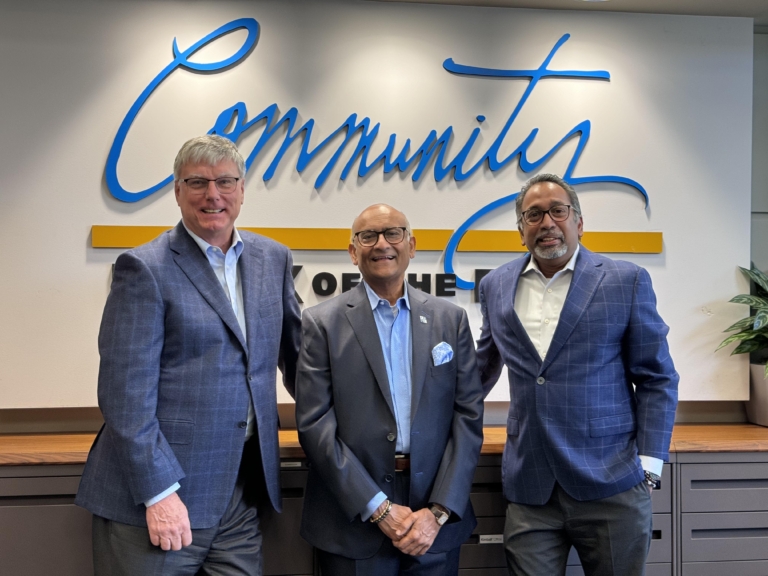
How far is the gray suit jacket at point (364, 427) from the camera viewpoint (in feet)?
7.32

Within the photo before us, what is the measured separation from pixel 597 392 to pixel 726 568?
4.71 feet

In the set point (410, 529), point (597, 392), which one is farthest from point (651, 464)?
point (410, 529)

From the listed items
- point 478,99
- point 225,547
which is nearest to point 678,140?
point 478,99

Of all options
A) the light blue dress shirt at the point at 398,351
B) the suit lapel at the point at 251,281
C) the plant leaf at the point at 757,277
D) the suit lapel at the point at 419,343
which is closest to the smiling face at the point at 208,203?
the suit lapel at the point at 251,281

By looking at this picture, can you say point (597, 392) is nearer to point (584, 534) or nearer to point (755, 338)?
point (584, 534)

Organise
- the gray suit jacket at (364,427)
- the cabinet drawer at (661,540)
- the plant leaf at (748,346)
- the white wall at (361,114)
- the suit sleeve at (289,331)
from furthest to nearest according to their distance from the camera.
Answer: the plant leaf at (748,346) → the white wall at (361,114) → the cabinet drawer at (661,540) → the suit sleeve at (289,331) → the gray suit jacket at (364,427)

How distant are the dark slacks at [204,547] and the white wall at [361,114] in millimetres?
1351

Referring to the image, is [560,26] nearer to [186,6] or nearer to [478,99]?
[478,99]

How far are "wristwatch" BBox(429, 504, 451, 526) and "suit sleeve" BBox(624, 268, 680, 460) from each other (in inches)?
29.0

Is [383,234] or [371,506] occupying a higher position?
[383,234]

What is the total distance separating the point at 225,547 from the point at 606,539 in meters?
1.33

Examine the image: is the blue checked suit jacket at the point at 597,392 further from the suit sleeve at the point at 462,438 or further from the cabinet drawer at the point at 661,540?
the cabinet drawer at the point at 661,540

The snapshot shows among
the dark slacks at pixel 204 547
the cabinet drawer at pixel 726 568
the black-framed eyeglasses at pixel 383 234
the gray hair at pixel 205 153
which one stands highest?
the gray hair at pixel 205 153

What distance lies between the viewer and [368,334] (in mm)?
2295
